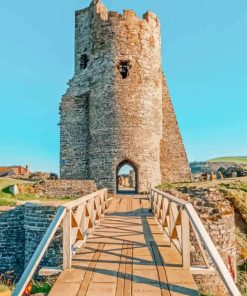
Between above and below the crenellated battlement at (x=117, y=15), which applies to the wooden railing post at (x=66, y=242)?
below

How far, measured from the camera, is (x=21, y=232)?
12.4 meters

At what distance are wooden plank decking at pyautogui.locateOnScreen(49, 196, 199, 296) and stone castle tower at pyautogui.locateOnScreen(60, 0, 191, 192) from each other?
42.5ft

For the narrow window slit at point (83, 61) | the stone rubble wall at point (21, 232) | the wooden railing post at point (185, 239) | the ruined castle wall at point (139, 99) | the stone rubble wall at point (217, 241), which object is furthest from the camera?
the narrow window slit at point (83, 61)

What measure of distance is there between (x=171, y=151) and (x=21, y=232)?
43.8 ft

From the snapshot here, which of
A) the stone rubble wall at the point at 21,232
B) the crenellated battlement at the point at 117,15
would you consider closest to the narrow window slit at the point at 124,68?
the crenellated battlement at the point at 117,15

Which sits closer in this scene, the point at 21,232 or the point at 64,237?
the point at 64,237

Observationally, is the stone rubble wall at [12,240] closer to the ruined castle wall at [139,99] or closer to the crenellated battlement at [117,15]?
Result: the ruined castle wall at [139,99]

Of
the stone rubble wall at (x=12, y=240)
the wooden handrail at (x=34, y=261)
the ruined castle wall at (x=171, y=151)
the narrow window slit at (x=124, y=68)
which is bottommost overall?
the stone rubble wall at (x=12, y=240)

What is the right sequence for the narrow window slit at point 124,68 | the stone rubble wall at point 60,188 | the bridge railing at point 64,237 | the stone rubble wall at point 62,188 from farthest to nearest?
1. the narrow window slit at point 124,68
2. the stone rubble wall at point 62,188
3. the stone rubble wall at point 60,188
4. the bridge railing at point 64,237

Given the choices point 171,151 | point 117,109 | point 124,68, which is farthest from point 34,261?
point 171,151

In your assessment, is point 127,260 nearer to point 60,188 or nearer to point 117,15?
point 60,188

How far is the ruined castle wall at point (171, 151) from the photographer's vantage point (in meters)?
22.8

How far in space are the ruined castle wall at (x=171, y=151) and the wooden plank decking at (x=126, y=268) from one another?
1498cm

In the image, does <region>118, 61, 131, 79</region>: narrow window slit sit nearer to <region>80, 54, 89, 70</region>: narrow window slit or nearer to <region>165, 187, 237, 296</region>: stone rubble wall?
<region>80, 54, 89, 70</region>: narrow window slit
